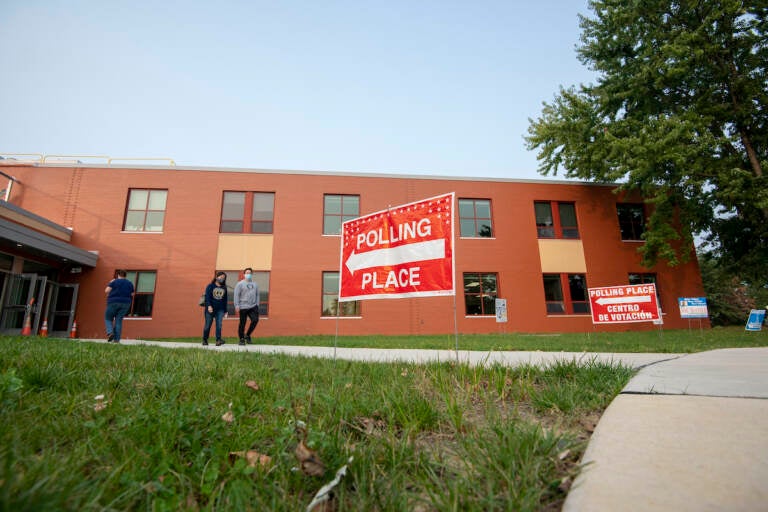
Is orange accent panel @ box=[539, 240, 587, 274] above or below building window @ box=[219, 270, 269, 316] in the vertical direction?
above

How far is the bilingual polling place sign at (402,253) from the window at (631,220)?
67.0ft

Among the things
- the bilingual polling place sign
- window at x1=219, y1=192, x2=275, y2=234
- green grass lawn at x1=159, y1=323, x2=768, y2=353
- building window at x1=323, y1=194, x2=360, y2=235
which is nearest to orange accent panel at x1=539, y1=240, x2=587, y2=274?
green grass lawn at x1=159, y1=323, x2=768, y2=353

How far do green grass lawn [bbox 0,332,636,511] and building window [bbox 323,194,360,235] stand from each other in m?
15.6

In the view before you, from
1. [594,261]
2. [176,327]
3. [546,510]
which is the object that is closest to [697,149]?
[594,261]

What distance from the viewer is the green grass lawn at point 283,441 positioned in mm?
1221

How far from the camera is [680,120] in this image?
1512 centimetres

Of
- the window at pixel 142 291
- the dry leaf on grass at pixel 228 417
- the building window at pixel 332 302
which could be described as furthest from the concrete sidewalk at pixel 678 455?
the window at pixel 142 291

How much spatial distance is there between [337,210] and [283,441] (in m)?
17.5

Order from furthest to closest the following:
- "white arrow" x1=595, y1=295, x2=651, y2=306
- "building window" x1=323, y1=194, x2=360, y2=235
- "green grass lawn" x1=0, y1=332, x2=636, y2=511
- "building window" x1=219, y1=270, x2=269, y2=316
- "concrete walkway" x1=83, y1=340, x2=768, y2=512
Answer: "building window" x1=323, y1=194, x2=360, y2=235, "building window" x1=219, y1=270, x2=269, y2=316, "white arrow" x1=595, y1=295, x2=651, y2=306, "green grass lawn" x1=0, y1=332, x2=636, y2=511, "concrete walkway" x1=83, y1=340, x2=768, y2=512

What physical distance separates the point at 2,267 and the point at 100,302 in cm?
352

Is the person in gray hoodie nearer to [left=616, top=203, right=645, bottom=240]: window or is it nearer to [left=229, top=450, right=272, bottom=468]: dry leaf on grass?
[left=229, top=450, right=272, bottom=468]: dry leaf on grass

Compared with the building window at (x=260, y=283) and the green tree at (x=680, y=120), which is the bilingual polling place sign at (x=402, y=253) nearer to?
the building window at (x=260, y=283)

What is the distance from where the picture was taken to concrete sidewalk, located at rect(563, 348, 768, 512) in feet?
3.49

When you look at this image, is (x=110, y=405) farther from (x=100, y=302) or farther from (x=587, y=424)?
(x=100, y=302)
